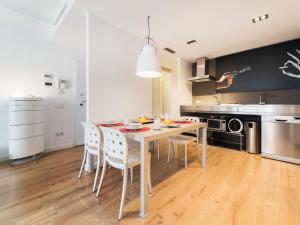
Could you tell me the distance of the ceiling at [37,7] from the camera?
2627 mm

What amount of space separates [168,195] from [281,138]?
2529mm

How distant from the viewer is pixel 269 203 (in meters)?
1.61

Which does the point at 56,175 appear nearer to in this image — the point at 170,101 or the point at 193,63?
the point at 170,101

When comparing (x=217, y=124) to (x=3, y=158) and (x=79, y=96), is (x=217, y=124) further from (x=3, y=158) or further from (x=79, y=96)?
(x=3, y=158)

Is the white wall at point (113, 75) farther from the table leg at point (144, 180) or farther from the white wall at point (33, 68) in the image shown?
the white wall at point (33, 68)

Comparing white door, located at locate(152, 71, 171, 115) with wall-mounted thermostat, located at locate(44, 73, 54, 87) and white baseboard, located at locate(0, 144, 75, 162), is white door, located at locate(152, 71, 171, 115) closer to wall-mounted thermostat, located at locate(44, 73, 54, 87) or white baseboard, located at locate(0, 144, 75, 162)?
white baseboard, located at locate(0, 144, 75, 162)

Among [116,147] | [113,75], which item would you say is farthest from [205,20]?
[116,147]

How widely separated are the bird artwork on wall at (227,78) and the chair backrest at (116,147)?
12.4 ft

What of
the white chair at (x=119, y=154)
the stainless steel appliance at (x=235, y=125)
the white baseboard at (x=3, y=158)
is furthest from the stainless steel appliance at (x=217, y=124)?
the white baseboard at (x=3, y=158)

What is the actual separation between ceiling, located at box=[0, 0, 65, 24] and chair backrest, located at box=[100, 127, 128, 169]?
8.22 ft

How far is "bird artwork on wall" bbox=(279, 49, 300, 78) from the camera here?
3203 mm

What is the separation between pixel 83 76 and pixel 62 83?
0.54 m

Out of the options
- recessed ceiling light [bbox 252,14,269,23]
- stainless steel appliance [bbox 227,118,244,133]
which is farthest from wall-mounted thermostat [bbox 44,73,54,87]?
stainless steel appliance [bbox 227,118,244,133]

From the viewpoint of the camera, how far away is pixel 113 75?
108 inches
